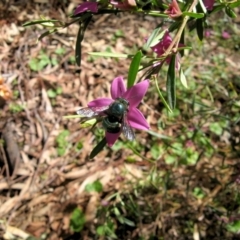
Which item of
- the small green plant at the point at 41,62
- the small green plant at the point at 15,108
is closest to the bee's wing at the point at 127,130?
the small green plant at the point at 15,108

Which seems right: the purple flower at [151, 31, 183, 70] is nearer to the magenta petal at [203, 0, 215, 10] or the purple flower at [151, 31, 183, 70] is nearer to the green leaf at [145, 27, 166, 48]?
the green leaf at [145, 27, 166, 48]

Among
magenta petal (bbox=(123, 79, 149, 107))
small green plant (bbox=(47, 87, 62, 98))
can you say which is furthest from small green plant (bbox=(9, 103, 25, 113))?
magenta petal (bbox=(123, 79, 149, 107))

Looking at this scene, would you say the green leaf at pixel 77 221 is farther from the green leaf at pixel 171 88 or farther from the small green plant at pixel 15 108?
the green leaf at pixel 171 88

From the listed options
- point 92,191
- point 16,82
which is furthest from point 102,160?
point 16,82

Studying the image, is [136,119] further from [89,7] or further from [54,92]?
[54,92]

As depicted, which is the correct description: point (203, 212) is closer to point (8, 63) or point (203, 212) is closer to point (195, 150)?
point (195, 150)
